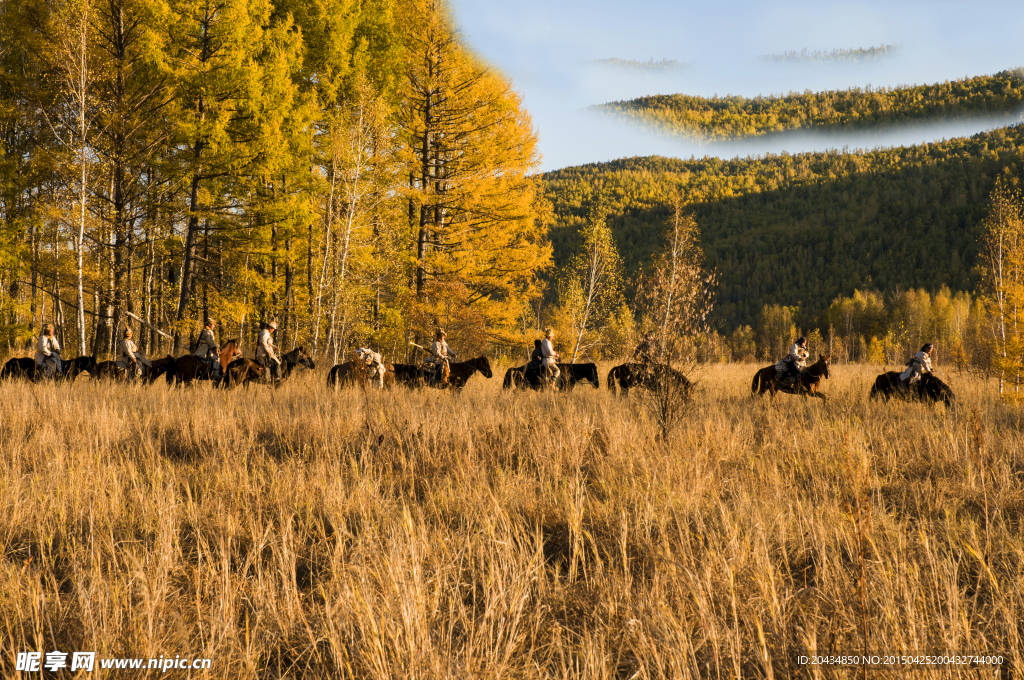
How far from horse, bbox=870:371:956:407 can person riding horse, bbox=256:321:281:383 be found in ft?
40.3

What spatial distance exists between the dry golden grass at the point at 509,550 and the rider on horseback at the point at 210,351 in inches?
213

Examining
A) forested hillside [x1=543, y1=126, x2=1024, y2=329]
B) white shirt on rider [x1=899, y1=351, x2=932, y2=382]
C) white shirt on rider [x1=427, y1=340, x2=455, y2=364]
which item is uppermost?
forested hillside [x1=543, y1=126, x2=1024, y2=329]

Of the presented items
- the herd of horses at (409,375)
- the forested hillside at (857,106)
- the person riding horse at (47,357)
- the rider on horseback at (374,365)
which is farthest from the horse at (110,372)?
the forested hillside at (857,106)

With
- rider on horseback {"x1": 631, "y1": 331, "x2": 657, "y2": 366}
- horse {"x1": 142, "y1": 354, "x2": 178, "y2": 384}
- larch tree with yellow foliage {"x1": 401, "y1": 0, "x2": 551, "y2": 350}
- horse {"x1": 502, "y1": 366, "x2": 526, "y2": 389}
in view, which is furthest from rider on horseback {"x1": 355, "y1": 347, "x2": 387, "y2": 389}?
rider on horseback {"x1": 631, "y1": 331, "x2": 657, "y2": 366}

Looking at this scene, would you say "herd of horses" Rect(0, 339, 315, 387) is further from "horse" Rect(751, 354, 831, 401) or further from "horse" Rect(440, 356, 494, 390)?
"horse" Rect(751, 354, 831, 401)

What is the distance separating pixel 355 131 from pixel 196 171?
4749 millimetres

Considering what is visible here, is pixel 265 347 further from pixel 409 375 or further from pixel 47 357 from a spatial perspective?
pixel 47 357

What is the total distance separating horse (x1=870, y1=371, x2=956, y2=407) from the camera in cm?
980


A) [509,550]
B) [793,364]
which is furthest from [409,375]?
[509,550]

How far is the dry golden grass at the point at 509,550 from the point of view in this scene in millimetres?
2277

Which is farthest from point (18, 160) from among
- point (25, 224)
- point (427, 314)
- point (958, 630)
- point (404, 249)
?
point (958, 630)

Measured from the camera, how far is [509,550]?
9.67ft

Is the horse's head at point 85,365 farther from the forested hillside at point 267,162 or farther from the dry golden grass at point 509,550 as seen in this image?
the dry golden grass at point 509,550

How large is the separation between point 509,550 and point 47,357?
45.8 ft
